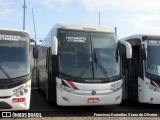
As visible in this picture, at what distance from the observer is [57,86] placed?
12.9m

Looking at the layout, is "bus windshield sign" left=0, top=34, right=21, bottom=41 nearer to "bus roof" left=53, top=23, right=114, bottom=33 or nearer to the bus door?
"bus roof" left=53, top=23, right=114, bottom=33

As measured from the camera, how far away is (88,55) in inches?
522

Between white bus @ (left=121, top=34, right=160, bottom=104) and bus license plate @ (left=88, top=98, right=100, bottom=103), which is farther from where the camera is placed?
white bus @ (left=121, top=34, right=160, bottom=104)

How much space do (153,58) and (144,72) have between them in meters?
0.70

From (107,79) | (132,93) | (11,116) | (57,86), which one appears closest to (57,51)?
(57,86)

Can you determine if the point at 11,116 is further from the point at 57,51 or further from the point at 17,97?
the point at 57,51

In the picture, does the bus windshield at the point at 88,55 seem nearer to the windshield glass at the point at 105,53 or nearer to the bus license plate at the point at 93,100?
the windshield glass at the point at 105,53

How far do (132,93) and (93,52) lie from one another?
3.01 m

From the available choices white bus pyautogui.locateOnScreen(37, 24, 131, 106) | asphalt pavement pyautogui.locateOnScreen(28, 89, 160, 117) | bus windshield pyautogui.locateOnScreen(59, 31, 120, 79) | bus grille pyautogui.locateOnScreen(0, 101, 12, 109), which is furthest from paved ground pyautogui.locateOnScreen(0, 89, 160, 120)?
bus windshield pyautogui.locateOnScreen(59, 31, 120, 79)

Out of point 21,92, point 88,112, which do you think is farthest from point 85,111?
point 21,92

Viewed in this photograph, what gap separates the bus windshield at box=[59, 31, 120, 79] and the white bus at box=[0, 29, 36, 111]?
1.40 metres

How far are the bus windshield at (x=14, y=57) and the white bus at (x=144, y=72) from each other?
4.76 m

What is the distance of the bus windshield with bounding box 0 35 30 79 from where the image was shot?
1200cm

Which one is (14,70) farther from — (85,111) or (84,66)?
(85,111)
